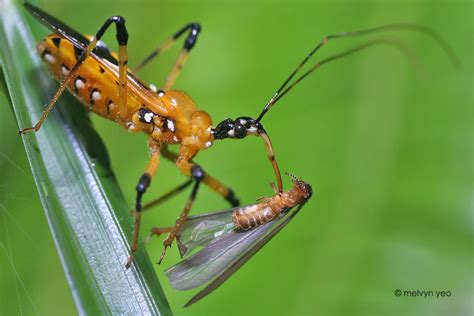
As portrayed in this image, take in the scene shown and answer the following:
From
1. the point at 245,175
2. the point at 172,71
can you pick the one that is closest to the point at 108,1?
the point at 172,71

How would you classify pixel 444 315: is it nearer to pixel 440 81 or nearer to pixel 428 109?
pixel 428 109

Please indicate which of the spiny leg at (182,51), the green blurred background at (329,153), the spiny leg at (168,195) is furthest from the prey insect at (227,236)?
the spiny leg at (182,51)

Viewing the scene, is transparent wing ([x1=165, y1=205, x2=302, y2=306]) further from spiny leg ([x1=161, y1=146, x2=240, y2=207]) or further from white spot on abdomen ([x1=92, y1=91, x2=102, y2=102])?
white spot on abdomen ([x1=92, y1=91, x2=102, y2=102])

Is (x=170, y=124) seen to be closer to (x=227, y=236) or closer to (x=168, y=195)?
(x=168, y=195)

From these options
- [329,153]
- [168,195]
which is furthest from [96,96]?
[329,153]

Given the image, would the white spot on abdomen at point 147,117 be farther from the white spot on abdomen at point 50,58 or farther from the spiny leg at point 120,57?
the white spot on abdomen at point 50,58

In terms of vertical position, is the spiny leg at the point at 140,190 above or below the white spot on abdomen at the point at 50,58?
below
